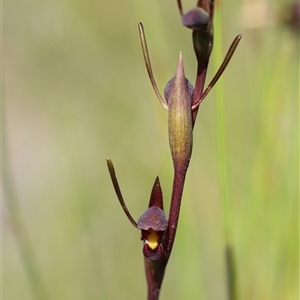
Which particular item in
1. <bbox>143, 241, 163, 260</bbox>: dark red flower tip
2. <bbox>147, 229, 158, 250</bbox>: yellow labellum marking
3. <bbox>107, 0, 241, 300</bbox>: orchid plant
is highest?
<bbox>107, 0, 241, 300</bbox>: orchid plant

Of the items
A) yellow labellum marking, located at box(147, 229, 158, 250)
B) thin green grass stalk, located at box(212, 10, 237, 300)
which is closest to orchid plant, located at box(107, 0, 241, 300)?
yellow labellum marking, located at box(147, 229, 158, 250)

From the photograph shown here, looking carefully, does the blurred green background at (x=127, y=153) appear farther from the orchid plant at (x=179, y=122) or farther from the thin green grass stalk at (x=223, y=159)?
the orchid plant at (x=179, y=122)

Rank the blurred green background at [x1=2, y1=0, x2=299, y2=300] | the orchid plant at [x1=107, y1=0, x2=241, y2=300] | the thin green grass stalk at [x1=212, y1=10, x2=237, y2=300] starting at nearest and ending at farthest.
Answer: the orchid plant at [x1=107, y1=0, x2=241, y2=300] < the thin green grass stalk at [x1=212, y1=10, x2=237, y2=300] < the blurred green background at [x1=2, y1=0, x2=299, y2=300]

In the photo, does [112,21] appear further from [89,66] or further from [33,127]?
[33,127]

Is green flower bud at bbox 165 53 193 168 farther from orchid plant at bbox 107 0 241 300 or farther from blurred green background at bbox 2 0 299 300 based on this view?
blurred green background at bbox 2 0 299 300

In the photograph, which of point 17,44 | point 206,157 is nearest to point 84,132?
point 206,157
